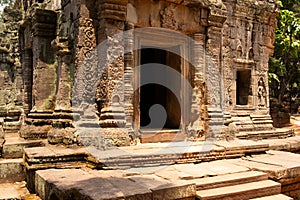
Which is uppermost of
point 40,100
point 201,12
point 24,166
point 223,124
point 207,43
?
point 201,12

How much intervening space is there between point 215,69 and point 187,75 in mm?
661

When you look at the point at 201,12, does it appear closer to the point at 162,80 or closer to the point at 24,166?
the point at 162,80

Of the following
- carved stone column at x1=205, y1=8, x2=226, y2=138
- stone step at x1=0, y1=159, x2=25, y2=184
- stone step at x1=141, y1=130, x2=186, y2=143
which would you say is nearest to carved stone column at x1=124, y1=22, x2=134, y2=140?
stone step at x1=141, y1=130, x2=186, y2=143

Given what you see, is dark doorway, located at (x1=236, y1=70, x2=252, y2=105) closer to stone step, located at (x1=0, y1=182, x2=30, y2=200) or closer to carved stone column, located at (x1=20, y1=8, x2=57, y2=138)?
carved stone column, located at (x1=20, y1=8, x2=57, y2=138)

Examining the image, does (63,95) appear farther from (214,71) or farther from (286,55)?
(286,55)

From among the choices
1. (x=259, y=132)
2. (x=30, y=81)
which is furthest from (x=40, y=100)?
(x=259, y=132)

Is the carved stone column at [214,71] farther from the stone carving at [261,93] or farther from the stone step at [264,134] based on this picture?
the stone carving at [261,93]

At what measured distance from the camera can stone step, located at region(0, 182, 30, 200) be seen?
4514mm

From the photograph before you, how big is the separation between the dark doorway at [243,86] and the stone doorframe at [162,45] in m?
4.19

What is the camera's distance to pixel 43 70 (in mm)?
6816

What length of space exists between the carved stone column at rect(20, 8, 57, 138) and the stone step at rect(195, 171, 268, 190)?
144 inches

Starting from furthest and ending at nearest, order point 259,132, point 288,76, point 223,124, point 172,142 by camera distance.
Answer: point 288,76 → point 259,132 → point 223,124 → point 172,142

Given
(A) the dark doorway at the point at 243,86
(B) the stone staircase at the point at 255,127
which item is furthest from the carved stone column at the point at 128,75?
(A) the dark doorway at the point at 243,86

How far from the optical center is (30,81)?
816 centimetres
